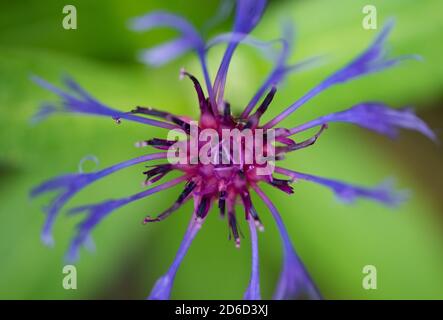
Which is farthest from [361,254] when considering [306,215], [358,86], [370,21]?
[370,21]

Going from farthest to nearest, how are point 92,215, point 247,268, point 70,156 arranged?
1. point 247,268
2. point 70,156
3. point 92,215

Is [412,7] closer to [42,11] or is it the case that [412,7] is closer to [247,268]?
[247,268]

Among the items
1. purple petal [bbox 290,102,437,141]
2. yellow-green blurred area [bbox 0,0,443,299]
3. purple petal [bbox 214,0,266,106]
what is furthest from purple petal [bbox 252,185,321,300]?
yellow-green blurred area [bbox 0,0,443,299]

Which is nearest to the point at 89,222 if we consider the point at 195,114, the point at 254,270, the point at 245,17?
the point at 254,270

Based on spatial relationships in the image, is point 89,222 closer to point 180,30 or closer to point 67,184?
point 67,184

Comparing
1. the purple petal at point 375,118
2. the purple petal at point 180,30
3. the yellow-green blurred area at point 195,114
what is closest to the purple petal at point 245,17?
the purple petal at point 180,30

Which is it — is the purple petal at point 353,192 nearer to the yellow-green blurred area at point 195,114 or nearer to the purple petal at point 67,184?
the purple petal at point 67,184

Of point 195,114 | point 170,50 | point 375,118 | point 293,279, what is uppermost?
point 195,114

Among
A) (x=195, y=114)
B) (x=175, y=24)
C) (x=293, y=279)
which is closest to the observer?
(x=175, y=24)
